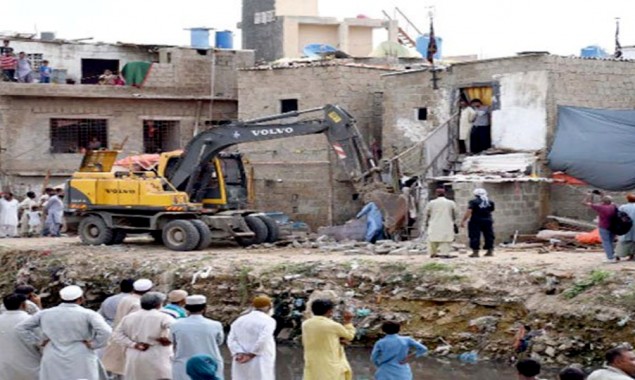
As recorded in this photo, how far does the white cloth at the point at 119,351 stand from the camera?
11766mm

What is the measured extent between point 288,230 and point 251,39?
15532 mm

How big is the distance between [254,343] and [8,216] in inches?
730

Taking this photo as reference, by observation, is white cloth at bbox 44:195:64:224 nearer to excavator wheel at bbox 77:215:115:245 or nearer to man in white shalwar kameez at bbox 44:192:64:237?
man in white shalwar kameez at bbox 44:192:64:237

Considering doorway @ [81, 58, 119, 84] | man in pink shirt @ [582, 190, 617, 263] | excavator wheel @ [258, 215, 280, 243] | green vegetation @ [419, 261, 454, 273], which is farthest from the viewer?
doorway @ [81, 58, 119, 84]

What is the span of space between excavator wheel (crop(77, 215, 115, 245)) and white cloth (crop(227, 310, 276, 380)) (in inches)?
551

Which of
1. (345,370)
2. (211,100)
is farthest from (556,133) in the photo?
(345,370)

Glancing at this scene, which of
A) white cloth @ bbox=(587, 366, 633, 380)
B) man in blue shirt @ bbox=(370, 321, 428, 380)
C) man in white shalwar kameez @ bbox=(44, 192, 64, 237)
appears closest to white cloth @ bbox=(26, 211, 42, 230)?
man in white shalwar kameez @ bbox=(44, 192, 64, 237)

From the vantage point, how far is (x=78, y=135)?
32625 millimetres

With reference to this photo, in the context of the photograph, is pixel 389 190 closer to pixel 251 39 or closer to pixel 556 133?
pixel 556 133

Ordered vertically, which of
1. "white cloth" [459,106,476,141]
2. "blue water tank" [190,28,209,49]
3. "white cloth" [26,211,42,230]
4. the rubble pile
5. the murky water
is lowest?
the murky water

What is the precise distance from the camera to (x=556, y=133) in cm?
2473

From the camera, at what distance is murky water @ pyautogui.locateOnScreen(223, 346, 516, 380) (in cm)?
1650

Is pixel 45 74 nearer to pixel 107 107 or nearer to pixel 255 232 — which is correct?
pixel 107 107

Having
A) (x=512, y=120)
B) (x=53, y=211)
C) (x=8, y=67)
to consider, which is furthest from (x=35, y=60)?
(x=512, y=120)
